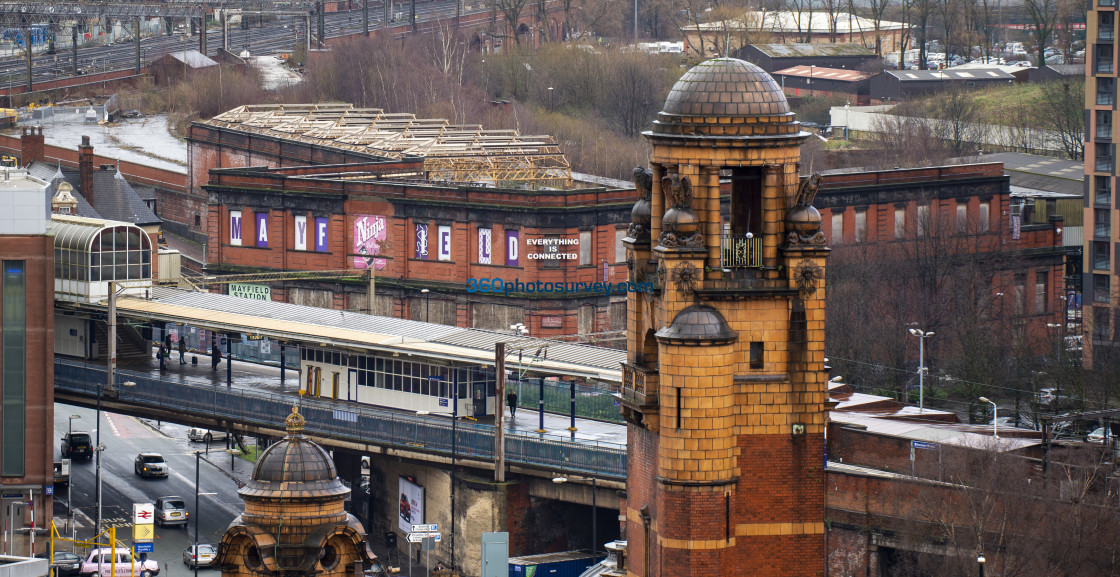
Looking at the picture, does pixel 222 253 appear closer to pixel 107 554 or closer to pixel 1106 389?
pixel 107 554

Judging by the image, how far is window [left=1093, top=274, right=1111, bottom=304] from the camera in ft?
438

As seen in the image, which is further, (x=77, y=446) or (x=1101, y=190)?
(x=1101, y=190)

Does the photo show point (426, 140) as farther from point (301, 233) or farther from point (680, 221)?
point (680, 221)

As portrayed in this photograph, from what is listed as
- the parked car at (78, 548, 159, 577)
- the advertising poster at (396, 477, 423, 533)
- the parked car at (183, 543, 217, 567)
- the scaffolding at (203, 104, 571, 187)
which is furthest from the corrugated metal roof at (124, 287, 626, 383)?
the scaffolding at (203, 104, 571, 187)

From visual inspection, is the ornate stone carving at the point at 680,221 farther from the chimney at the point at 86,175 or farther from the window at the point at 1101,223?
the chimney at the point at 86,175

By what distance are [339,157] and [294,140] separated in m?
5.49

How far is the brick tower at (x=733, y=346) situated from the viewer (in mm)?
42188

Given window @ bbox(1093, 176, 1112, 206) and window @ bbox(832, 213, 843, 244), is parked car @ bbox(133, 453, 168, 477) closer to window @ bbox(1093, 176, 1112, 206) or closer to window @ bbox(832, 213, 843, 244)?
window @ bbox(832, 213, 843, 244)

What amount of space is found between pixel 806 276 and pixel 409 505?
2368 inches

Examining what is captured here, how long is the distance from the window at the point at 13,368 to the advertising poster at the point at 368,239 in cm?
4027

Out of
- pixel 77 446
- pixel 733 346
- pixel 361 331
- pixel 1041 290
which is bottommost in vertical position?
pixel 77 446

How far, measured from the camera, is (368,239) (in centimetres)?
13825

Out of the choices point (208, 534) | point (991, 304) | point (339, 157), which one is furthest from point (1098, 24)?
point (208, 534)

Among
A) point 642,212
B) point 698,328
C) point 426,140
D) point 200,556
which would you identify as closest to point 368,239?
point 426,140
